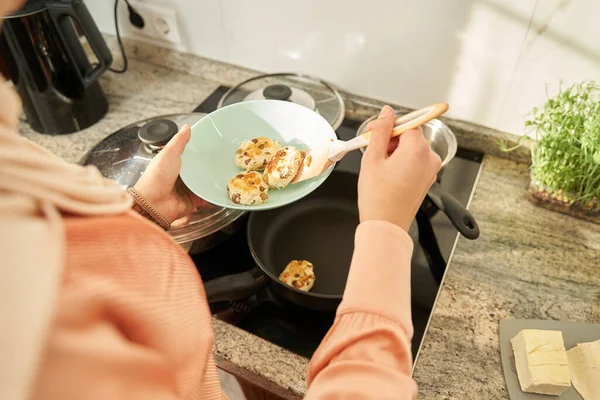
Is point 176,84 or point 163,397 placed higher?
point 163,397

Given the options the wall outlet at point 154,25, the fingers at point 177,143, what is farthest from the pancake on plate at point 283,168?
the wall outlet at point 154,25

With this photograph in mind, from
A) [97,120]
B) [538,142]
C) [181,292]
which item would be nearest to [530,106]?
[538,142]

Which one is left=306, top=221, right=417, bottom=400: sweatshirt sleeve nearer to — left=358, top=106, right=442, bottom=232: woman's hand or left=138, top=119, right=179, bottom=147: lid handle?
left=358, top=106, right=442, bottom=232: woman's hand

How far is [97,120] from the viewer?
1076mm

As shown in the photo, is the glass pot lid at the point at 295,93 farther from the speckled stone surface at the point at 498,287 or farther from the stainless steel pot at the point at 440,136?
the speckled stone surface at the point at 498,287

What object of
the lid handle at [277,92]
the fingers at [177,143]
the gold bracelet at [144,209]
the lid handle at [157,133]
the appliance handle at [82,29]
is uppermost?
the appliance handle at [82,29]

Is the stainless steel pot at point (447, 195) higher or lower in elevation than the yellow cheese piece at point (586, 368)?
higher

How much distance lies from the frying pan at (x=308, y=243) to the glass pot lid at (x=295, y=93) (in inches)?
6.0

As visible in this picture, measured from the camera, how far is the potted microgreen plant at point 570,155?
0.73 metres

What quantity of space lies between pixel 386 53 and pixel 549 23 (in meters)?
0.30

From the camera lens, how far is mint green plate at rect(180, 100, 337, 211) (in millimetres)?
770

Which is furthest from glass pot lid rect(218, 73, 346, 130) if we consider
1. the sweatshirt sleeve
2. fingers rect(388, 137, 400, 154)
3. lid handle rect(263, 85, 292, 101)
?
the sweatshirt sleeve

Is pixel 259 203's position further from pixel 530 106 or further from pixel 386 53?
pixel 530 106

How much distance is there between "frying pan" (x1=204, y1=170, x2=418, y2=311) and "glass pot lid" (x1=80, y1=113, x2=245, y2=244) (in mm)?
65
